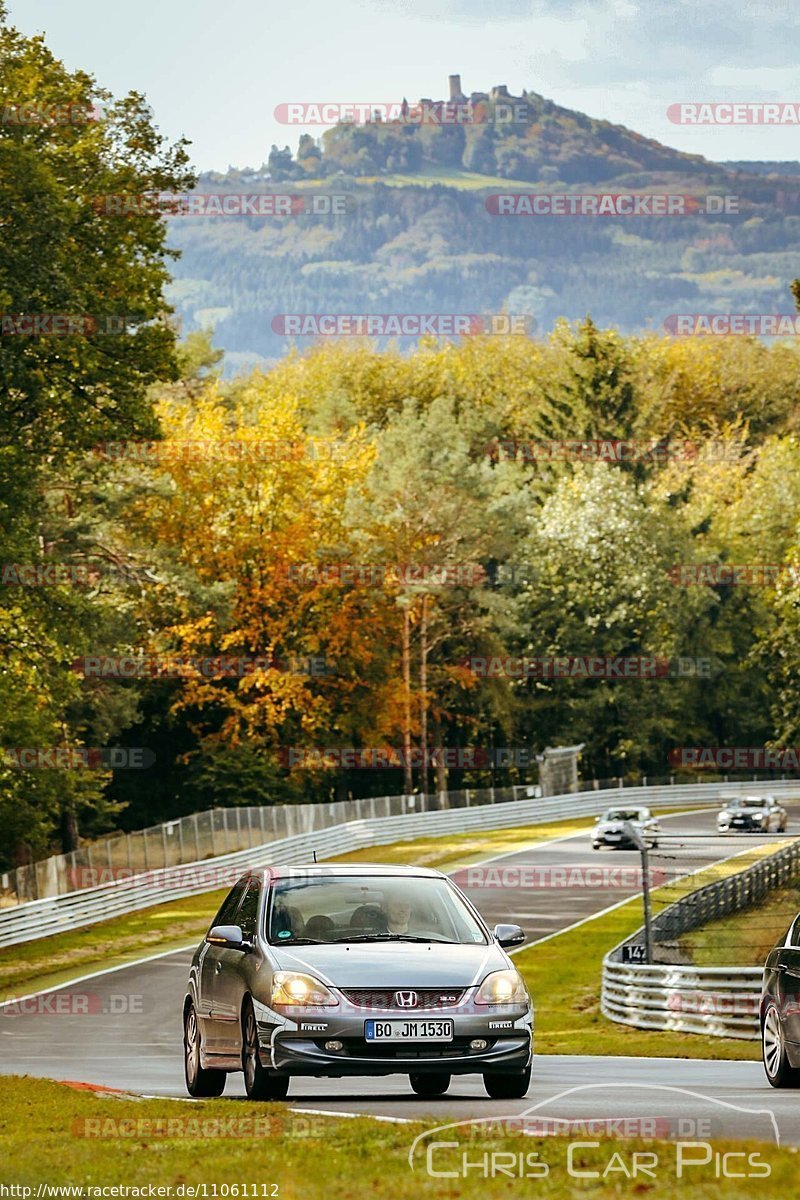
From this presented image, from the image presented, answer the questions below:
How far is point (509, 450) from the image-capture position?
99.2 m

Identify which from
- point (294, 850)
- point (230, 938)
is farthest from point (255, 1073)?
point (294, 850)

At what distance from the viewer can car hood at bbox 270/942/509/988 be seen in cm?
1290

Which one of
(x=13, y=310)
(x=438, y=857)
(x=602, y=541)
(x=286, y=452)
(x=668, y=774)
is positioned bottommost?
(x=668, y=774)

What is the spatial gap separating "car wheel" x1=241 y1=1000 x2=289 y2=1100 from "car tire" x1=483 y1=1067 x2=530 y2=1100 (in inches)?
52.4

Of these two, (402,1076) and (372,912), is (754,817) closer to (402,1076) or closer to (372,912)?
(402,1076)

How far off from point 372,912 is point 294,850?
4363 centimetres

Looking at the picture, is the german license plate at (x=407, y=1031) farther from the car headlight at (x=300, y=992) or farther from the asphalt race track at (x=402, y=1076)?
the asphalt race track at (x=402, y=1076)

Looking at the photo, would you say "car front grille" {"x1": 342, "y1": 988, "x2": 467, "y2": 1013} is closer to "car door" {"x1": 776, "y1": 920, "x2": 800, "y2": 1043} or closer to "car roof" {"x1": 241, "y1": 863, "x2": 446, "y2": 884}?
"car roof" {"x1": 241, "y1": 863, "x2": 446, "y2": 884}

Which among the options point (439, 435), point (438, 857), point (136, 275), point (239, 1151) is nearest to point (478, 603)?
point (439, 435)

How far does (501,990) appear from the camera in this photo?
13031 millimetres

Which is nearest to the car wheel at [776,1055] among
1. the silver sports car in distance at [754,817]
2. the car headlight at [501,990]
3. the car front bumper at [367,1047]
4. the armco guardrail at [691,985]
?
the car headlight at [501,990]

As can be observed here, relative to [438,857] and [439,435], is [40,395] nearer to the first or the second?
[438,857]

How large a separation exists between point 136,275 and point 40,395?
323 cm

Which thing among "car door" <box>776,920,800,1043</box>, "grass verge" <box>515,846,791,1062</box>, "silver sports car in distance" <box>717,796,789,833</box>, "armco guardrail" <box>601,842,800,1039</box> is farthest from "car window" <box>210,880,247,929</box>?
"silver sports car in distance" <box>717,796,789,833</box>
